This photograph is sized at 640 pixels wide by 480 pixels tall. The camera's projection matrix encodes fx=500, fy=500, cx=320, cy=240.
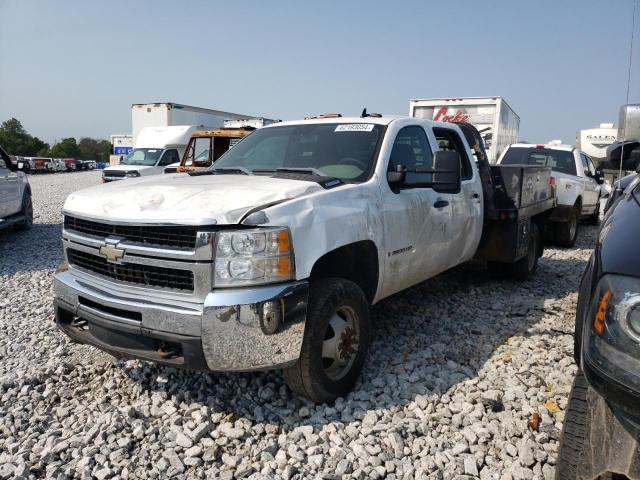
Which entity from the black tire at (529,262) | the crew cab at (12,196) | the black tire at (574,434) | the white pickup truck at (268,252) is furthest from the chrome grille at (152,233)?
the crew cab at (12,196)

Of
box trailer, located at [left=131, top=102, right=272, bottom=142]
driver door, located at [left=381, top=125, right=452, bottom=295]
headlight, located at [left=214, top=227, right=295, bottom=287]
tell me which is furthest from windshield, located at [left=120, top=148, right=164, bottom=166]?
headlight, located at [left=214, top=227, right=295, bottom=287]

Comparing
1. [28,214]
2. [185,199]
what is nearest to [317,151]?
[185,199]

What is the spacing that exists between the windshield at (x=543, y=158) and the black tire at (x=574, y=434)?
8453 millimetres

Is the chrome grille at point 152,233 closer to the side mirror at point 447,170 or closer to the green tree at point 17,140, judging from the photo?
the side mirror at point 447,170

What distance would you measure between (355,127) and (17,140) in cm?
8117

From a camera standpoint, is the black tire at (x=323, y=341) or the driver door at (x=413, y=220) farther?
the driver door at (x=413, y=220)

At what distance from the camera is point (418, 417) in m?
3.07

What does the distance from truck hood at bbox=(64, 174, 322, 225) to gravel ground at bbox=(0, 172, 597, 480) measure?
1.23 m

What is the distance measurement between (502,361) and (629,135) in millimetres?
5658

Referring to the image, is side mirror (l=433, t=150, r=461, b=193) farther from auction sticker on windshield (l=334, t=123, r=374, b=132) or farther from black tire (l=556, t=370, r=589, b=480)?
black tire (l=556, t=370, r=589, b=480)

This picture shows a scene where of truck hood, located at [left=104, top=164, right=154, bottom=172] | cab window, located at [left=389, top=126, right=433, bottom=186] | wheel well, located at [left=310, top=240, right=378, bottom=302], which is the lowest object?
wheel well, located at [left=310, top=240, right=378, bottom=302]

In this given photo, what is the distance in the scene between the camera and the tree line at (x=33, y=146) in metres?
70.2

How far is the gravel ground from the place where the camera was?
2.65 metres

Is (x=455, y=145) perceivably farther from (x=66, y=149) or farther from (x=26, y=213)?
(x=66, y=149)
